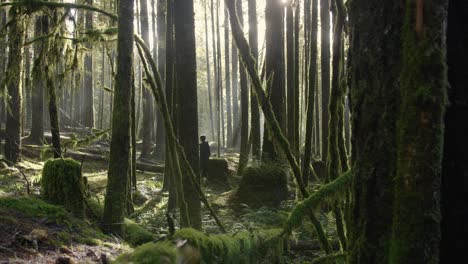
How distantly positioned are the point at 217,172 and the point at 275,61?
573 cm

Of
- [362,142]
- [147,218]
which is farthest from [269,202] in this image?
[362,142]

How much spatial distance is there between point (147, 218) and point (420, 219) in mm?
8998

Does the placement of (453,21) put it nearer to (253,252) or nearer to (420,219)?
(420,219)

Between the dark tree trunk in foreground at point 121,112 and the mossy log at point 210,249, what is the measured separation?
3.20 meters

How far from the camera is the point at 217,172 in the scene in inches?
661

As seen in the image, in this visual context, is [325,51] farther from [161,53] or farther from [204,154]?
[161,53]

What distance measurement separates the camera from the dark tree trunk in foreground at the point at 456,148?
190 cm

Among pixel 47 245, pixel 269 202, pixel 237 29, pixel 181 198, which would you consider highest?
pixel 237 29

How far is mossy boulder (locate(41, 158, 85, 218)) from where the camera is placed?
7020 mm

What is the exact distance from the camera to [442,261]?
1.92 m

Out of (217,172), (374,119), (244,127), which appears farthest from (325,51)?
(374,119)

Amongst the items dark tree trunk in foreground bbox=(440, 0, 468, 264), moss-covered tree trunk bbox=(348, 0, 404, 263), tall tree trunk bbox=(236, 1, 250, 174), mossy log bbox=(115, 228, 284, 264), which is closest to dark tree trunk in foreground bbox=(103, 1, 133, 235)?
mossy log bbox=(115, 228, 284, 264)

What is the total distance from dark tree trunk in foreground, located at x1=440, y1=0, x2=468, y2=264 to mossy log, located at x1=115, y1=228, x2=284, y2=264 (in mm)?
1384

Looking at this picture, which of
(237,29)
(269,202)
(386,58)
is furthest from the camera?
(269,202)
